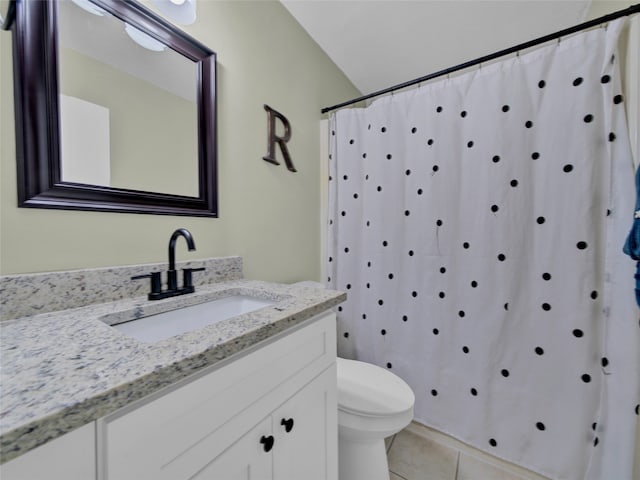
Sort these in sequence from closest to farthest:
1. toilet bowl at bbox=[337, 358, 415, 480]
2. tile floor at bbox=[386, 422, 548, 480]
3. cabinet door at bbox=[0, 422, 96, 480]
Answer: cabinet door at bbox=[0, 422, 96, 480], toilet bowl at bbox=[337, 358, 415, 480], tile floor at bbox=[386, 422, 548, 480]

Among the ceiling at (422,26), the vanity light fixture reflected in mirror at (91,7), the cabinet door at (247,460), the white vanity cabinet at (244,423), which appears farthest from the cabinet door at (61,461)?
the ceiling at (422,26)

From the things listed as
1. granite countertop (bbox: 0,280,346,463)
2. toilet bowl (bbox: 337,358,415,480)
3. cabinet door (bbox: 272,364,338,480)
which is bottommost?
toilet bowl (bbox: 337,358,415,480)

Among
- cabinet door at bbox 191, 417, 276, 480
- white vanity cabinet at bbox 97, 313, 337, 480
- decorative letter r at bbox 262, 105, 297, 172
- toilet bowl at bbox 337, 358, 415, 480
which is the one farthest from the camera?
decorative letter r at bbox 262, 105, 297, 172

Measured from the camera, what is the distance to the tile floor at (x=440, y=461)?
1.22 meters

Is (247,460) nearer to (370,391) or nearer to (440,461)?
(370,391)

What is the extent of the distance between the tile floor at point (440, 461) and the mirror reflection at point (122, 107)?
1.64 meters

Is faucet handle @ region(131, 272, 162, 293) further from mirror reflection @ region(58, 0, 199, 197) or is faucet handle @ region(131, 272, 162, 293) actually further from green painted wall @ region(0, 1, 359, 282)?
mirror reflection @ region(58, 0, 199, 197)

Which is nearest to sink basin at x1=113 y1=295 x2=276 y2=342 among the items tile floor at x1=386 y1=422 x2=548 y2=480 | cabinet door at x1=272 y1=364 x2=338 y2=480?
cabinet door at x1=272 y1=364 x2=338 y2=480

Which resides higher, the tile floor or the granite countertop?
the granite countertop

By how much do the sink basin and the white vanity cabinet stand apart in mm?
302

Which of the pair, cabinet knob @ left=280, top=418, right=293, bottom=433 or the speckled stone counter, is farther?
cabinet knob @ left=280, top=418, right=293, bottom=433

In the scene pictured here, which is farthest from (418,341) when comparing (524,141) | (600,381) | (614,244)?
(524,141)

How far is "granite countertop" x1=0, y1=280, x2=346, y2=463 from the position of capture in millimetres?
296

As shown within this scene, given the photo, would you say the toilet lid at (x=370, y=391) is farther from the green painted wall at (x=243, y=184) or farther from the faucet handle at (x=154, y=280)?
the faucet handle at (x=154, y=280)
